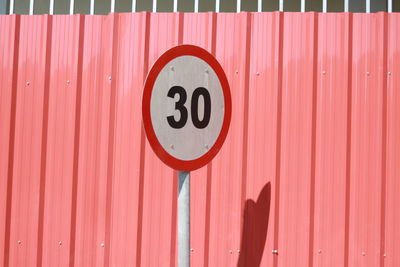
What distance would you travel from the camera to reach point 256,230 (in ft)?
9.98

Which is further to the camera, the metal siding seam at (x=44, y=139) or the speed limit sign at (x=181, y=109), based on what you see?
the metal siding seam at (x=44, y=139)

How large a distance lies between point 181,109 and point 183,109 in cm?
1

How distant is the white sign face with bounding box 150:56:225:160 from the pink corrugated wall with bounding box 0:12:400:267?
95cm

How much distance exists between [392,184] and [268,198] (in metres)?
0.94

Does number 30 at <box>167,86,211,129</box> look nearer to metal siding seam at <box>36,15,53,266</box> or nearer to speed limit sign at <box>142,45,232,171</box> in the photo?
speed limit sign at <box>142,45,232,171</box>


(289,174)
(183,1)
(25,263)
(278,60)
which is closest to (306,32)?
(278,60)

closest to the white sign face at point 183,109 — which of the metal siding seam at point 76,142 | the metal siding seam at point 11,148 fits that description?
the metal siding seam at point 76,142

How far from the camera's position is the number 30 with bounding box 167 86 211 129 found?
2.08m

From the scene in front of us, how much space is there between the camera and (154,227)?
122 inches

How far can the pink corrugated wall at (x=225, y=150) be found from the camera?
302 cm

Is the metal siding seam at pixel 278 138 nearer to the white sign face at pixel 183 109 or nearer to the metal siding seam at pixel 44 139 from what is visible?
the white sign face at pixel 183 109

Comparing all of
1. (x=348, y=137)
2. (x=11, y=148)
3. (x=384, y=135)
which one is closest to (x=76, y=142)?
(x=11, y=148)

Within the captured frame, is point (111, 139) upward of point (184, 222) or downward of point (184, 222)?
upward

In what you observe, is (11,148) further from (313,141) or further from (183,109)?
(313,141)
